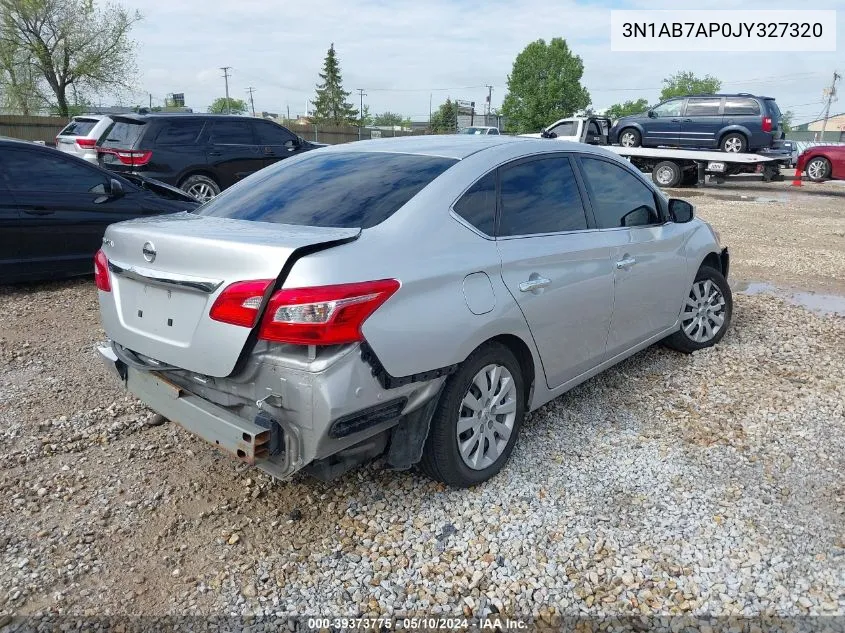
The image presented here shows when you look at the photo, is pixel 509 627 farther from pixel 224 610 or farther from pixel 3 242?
pixel 3 242

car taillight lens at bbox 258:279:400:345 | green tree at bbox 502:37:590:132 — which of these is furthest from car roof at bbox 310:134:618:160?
green tree at bbox 502:37:590:132

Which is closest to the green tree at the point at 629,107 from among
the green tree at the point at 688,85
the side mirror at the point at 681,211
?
the green tree at the point at 688,85

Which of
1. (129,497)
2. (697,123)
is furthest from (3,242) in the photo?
(697,123)

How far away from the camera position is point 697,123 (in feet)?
60.3

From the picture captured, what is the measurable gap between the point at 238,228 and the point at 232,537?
4.32ft

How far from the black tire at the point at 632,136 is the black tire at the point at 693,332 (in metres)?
15.9

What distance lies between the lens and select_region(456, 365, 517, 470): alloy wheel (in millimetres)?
2949

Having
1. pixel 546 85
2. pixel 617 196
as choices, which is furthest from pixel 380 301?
pixel 546 85

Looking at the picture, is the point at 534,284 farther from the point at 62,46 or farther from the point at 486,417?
the point at 62,46

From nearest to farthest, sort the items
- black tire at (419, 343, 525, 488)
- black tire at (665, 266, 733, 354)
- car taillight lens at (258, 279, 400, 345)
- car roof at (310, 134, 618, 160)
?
1. car taillight lens at (258, 279, 400, 345)
2. black tire at (419, 343, 525, 488)
3. car roof at (310, 134, 618, 160)
4. black tire at (665, 266, 733, 354)

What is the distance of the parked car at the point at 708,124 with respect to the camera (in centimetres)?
1738

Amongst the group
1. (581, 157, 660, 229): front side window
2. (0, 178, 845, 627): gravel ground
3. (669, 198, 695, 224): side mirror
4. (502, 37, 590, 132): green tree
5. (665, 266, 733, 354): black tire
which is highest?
(502, 37, 590, 132): green tree

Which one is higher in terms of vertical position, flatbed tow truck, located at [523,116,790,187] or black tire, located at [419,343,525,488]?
flatbed tow truck, located at [523,116,790,187]

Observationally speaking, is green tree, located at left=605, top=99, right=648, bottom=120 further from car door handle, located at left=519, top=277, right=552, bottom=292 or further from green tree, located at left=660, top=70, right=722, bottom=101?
car door handle, located at left=519, top=277, right=552, bottom=292
